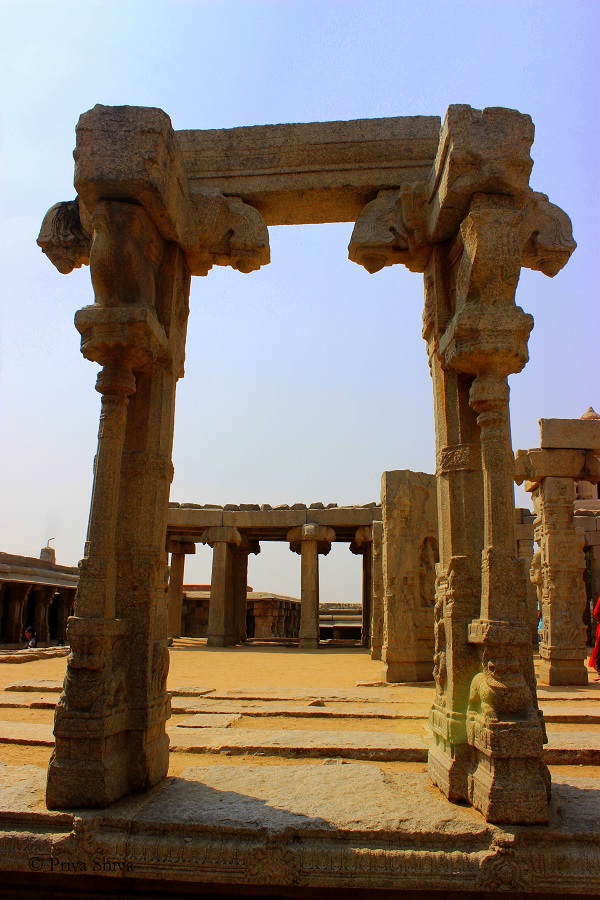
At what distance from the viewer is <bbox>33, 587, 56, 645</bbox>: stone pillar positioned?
25.8 m

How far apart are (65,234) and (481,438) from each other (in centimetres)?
349

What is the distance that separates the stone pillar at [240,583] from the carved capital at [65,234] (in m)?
15.8

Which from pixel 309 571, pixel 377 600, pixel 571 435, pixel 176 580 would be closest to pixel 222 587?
pixel 309 571

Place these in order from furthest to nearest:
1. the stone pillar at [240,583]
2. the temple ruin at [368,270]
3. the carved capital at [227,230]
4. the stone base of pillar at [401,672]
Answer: the stone pillar at [240,583]
the stone base of pillar at [401,672]
the carved capital at [227,230]
the temple ruin at [368,270]

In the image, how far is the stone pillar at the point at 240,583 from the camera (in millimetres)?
20328

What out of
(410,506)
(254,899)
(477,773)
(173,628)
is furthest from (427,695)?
(173,628)

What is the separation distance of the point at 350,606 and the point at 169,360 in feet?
105

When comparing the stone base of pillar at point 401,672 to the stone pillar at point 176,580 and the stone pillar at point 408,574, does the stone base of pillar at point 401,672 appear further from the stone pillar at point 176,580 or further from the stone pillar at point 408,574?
the stone pillar at point 176,580

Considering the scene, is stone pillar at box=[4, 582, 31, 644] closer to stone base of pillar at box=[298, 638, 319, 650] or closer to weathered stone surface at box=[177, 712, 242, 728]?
stone base of pillar at box=[298, 638, 319, 650]

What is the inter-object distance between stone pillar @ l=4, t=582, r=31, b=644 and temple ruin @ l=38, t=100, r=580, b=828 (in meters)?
21.4

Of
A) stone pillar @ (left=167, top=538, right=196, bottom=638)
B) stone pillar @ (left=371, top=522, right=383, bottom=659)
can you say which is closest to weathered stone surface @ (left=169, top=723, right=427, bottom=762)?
stone pillar @ (left=371, top=522, right=383, bottom=659)

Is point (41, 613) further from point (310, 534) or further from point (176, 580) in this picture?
point (310, 534)

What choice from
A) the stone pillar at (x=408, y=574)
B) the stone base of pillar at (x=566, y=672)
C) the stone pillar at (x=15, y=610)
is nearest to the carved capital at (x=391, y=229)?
the stone pillar at (x=408, y=574)

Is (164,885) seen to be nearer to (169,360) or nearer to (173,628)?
(169,360)
